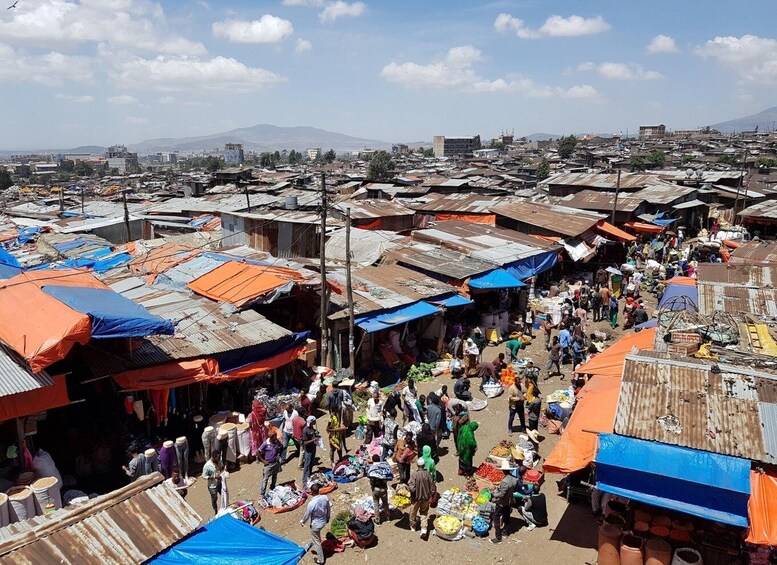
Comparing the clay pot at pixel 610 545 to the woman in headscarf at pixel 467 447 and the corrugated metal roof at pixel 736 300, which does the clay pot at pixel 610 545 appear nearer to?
the woman in headscarf at pixel 467 447

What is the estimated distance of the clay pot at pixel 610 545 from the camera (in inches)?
287

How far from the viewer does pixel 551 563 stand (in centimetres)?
796

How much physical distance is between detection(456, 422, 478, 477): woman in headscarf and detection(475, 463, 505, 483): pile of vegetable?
0.14 m

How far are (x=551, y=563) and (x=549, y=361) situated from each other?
27.0 feet

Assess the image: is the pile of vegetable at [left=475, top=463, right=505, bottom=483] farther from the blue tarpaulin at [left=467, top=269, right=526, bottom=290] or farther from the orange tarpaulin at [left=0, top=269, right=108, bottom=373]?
the blue tarpaulin at [left=467, top=269, right=526, bottom=290]

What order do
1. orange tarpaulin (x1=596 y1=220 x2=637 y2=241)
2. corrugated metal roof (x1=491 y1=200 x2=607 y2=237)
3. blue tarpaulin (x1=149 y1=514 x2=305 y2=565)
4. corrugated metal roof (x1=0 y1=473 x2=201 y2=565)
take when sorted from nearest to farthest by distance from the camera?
1. corrugated metal roof (x1=0 y1=473 x2=201 y2=565)
2. blue tarpaulin (x1=149 y1=514 x2=305 y2=565)
3. corrugated metal roof (x1=491 y1=200 x2=607 y2=237)
4. orange tarpaulin (x1=596 y1=220 x2=637 y2=241)

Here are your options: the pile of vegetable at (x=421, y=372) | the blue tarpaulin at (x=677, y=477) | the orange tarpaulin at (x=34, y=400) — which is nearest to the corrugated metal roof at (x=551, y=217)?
the pile of vegetable at (x=421, y=372)

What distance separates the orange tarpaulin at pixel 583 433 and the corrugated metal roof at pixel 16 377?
787 centimetres

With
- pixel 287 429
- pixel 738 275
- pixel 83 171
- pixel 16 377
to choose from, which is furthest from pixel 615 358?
pixel 83 171

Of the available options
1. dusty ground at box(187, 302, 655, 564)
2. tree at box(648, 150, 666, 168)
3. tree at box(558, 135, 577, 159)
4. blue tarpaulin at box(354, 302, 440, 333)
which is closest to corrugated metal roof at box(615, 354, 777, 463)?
dusty ground at box(187, 302, 655, 564)

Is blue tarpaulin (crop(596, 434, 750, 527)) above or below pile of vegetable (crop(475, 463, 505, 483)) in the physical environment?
above

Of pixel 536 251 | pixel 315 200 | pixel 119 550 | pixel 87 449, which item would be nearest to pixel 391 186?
pixel 315 200

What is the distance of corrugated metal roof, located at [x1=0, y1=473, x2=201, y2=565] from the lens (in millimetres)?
5045

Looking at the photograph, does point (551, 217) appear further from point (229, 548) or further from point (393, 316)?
point (229, 548)
